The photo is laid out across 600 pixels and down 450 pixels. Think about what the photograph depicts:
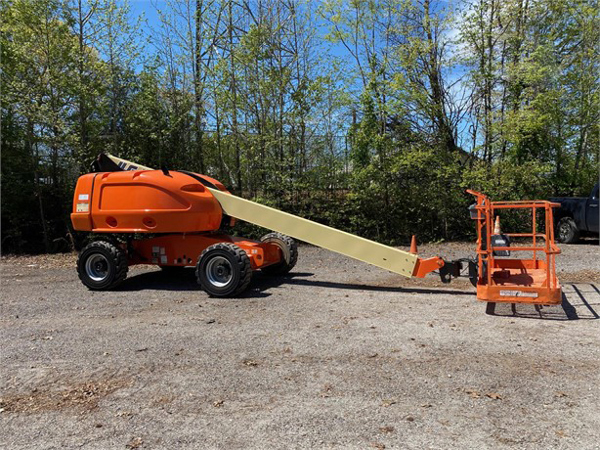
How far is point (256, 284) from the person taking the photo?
27.0 ft

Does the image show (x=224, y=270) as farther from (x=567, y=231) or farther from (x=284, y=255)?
(x=567, y=231)

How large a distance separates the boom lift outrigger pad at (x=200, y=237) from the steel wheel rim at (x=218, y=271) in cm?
2

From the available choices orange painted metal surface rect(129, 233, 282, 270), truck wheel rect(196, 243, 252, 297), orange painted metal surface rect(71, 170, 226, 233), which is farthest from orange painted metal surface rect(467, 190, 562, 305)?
orange painted metal surface rect(71, 170, 226, 233)

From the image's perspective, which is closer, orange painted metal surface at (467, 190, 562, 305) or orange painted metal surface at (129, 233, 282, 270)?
orange painted metal surface at (467, 190, 562, 305)

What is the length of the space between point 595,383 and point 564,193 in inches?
513

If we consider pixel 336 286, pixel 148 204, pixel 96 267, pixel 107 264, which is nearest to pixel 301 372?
pixel 336 286

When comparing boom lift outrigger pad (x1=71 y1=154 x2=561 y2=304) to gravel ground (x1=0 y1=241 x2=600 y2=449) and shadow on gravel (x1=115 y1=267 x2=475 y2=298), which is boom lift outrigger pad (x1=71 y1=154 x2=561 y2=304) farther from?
gravel ground (x1=0 y1=241 x2=600 y2=449)

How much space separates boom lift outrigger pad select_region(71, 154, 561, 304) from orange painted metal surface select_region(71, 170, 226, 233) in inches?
0.6

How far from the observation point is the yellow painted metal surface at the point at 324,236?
6762 millimetres

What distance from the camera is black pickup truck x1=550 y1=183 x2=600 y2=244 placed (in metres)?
12.5

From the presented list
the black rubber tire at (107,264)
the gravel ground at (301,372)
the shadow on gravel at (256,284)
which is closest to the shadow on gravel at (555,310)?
the gravel ground at (301,372)

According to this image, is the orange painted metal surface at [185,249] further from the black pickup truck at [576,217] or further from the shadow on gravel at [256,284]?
the black pickup truck at [576,217]

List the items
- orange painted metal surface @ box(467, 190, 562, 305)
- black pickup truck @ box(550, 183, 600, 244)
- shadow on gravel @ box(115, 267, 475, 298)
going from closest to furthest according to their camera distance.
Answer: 1. orange painted metal surface @ box(467, 190, 562, 305)
2. shadow on gravel @ box(115, 267, 475, 298)
3. black pickup truck @ box(550, 183, 600, 244)

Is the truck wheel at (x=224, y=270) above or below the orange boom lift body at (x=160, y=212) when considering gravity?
below
